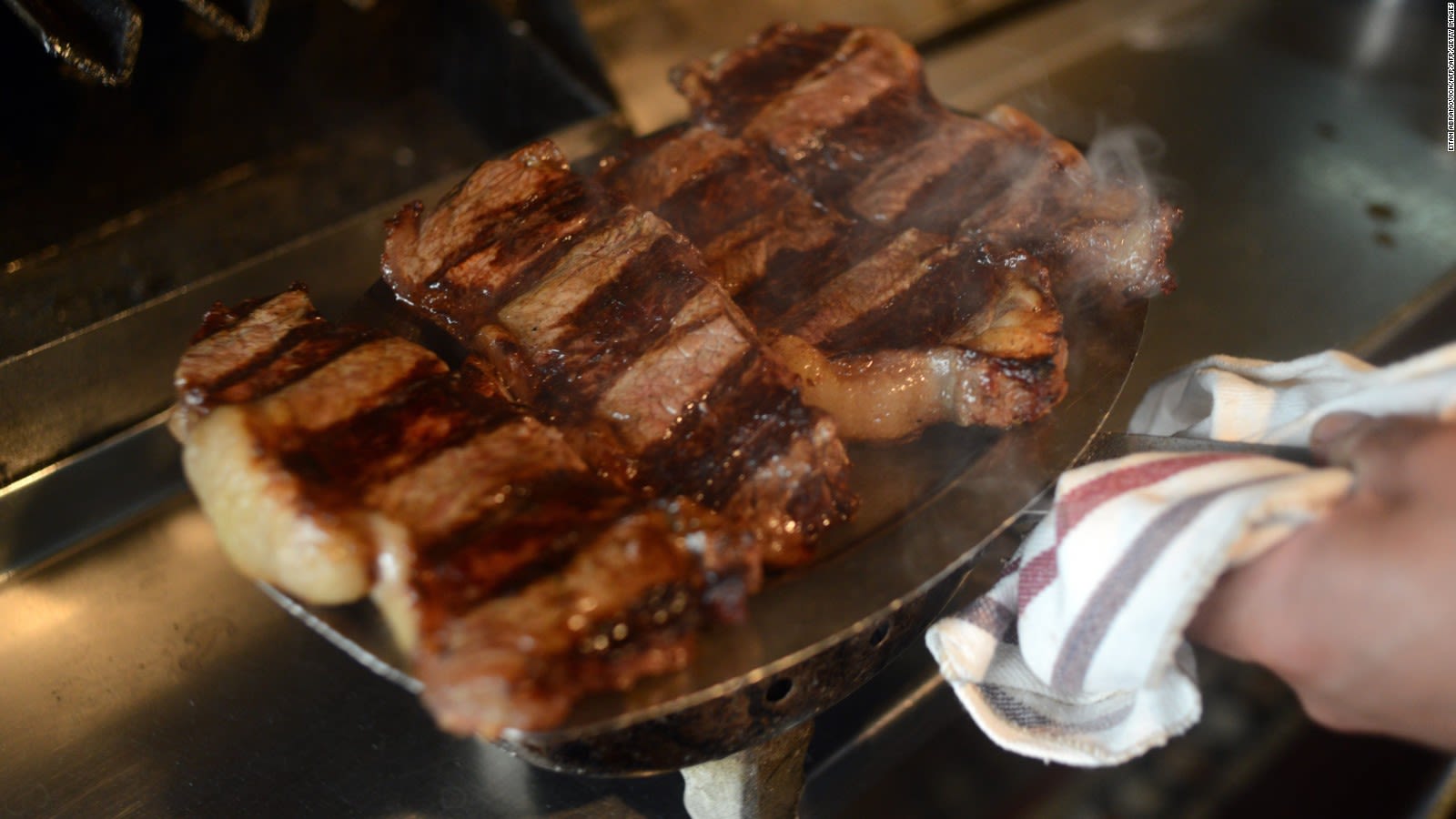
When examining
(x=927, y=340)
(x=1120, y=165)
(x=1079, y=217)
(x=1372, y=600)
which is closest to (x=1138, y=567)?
(x=1372, y=600)

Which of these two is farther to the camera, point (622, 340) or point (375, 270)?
point (375, 270)

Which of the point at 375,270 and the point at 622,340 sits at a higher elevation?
the point at 622,340

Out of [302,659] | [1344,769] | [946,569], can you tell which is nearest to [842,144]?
[946,569]

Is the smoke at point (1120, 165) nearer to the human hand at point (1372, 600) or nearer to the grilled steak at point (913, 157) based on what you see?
the grilled steak at point (913, 157)

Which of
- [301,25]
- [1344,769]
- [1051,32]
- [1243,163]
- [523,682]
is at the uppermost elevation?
[301,25]

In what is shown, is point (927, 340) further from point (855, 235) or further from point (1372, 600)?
point (1372, 600)

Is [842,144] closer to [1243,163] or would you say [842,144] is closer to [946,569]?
[946,569]
